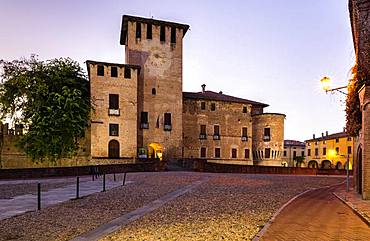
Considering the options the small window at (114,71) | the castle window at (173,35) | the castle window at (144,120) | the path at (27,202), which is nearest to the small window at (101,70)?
the small window at (114,71)

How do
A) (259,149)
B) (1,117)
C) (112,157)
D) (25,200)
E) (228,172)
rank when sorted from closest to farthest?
(25,200), (228,172), (1,117), (112,157), (259,149)

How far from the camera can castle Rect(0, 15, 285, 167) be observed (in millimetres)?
37938

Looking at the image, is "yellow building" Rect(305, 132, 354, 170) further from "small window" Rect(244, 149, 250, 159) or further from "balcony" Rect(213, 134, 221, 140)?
"balcony" Rect(213, 134, 221, 140)

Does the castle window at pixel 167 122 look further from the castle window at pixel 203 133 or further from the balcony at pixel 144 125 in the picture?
the castle window at pixel 203 133

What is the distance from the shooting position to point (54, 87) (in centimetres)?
3534

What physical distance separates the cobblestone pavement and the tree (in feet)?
87.8

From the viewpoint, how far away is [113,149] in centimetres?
3797

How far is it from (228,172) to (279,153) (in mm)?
19738

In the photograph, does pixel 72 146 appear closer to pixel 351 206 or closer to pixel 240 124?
pixel 240 124

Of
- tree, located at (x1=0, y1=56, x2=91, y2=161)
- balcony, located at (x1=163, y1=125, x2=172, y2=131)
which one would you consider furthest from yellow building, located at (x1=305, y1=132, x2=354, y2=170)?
tree, located at (x1=0, y1=56, x2=91, y2=161)

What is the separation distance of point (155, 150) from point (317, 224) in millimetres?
34709

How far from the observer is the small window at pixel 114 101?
38156mm

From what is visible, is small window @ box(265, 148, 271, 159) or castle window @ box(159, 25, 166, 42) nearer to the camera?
castle window @ box(159, 25, 166, 42)

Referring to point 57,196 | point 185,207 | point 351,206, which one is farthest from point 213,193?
point 57,196
